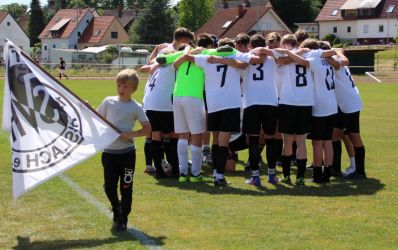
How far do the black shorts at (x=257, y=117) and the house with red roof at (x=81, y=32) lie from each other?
9234 cm

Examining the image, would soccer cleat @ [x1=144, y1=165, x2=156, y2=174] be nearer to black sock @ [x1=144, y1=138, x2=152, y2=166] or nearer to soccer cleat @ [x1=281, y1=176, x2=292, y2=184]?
black sock @ [x1=144, y1=138, x2=152, y2=166]

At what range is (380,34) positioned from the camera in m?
93.0

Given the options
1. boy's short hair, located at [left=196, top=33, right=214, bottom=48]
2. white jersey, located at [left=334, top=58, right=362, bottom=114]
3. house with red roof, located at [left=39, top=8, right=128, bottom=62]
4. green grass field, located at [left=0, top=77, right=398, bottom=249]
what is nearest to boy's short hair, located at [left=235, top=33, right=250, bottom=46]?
boy's short hair, located at [left=196, top=33, right=214, bottom=48]

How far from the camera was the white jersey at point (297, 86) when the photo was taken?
28.3 ft

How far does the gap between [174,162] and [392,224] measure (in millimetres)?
3933

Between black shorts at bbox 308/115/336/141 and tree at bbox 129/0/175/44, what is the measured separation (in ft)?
219

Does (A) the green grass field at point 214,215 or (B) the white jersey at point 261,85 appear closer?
(A) the green grass field at point 214,215

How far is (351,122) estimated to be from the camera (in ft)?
31.2

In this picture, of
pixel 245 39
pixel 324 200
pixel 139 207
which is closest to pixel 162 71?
pixel 245 39

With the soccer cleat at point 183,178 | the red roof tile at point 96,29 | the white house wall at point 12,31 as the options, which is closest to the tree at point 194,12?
the red roof tile at point 96,29

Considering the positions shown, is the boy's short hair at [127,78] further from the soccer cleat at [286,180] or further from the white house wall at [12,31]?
the white house wall at [12,31]

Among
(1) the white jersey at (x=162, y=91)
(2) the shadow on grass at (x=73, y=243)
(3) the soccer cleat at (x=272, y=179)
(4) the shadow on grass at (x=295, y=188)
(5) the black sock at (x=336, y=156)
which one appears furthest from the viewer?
(5) the black sock at (x=336, y=156)

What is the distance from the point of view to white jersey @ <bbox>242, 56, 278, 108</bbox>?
863 centimetres

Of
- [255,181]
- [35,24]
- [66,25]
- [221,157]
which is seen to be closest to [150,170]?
[221,157]
